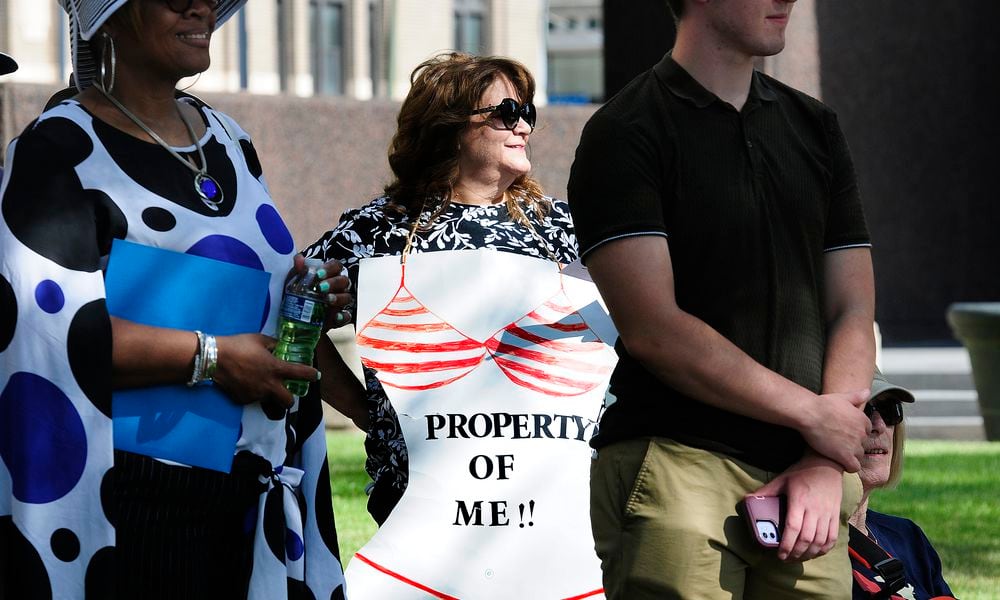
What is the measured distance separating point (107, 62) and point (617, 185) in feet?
3.56

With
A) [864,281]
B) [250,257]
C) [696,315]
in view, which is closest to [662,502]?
[696,315]

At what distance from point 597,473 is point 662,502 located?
202 millimetres

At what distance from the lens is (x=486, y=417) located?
167 inches

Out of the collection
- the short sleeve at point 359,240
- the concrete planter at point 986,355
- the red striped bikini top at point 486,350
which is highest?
the short sleeve at point 359,240

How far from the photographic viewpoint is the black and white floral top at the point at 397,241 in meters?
4.39

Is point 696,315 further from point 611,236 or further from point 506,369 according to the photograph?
point 506,369

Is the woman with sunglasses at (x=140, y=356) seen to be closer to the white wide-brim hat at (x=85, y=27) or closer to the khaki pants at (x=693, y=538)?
the white wide-brim hat at (x=85, y=27)

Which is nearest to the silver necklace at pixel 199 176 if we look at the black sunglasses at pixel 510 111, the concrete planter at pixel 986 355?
the black sunglasses at pixel 510 111

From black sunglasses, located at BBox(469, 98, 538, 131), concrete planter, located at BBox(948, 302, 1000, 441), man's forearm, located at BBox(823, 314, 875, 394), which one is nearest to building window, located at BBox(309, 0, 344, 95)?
concrete planter, located at BBox(948, 302, 1000, 441)

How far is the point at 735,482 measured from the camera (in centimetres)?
296

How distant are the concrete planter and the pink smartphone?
1076 cm

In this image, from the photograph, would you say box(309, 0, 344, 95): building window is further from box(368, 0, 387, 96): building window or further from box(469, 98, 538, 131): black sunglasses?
box(469, 98, 538, 131): black sunglasses

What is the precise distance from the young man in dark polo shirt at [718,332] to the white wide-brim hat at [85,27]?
39.0 inches

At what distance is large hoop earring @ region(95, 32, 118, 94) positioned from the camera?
125 inches
